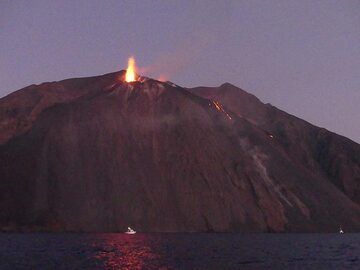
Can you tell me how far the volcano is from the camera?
135 m

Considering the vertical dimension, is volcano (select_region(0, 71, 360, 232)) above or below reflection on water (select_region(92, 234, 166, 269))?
above

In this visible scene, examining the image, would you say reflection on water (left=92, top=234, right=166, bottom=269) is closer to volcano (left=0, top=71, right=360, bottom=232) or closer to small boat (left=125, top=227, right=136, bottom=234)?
small boat (left=125, top=227, right=136, bottom=234)

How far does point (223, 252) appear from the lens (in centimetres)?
7706

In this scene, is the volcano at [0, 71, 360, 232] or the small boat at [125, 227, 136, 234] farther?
the volcano at [0, 71, 360, 232]

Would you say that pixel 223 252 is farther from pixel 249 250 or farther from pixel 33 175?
pixel 33 175

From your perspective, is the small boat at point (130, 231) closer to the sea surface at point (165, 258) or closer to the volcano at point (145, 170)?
the volcano at point (145, 170)

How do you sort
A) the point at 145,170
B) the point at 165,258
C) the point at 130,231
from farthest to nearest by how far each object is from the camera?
the point at 145,170
the point at 130,231
the point at 165,258

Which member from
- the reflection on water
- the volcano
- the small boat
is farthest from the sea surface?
the volcano

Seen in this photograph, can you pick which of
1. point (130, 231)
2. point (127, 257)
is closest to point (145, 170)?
point (130, 231)

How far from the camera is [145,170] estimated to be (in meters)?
148

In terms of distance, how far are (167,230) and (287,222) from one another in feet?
107

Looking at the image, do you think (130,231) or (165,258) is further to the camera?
(130,231)

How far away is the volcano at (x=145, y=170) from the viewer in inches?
5325

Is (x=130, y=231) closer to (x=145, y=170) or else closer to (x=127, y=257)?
(x=145, y=170)
